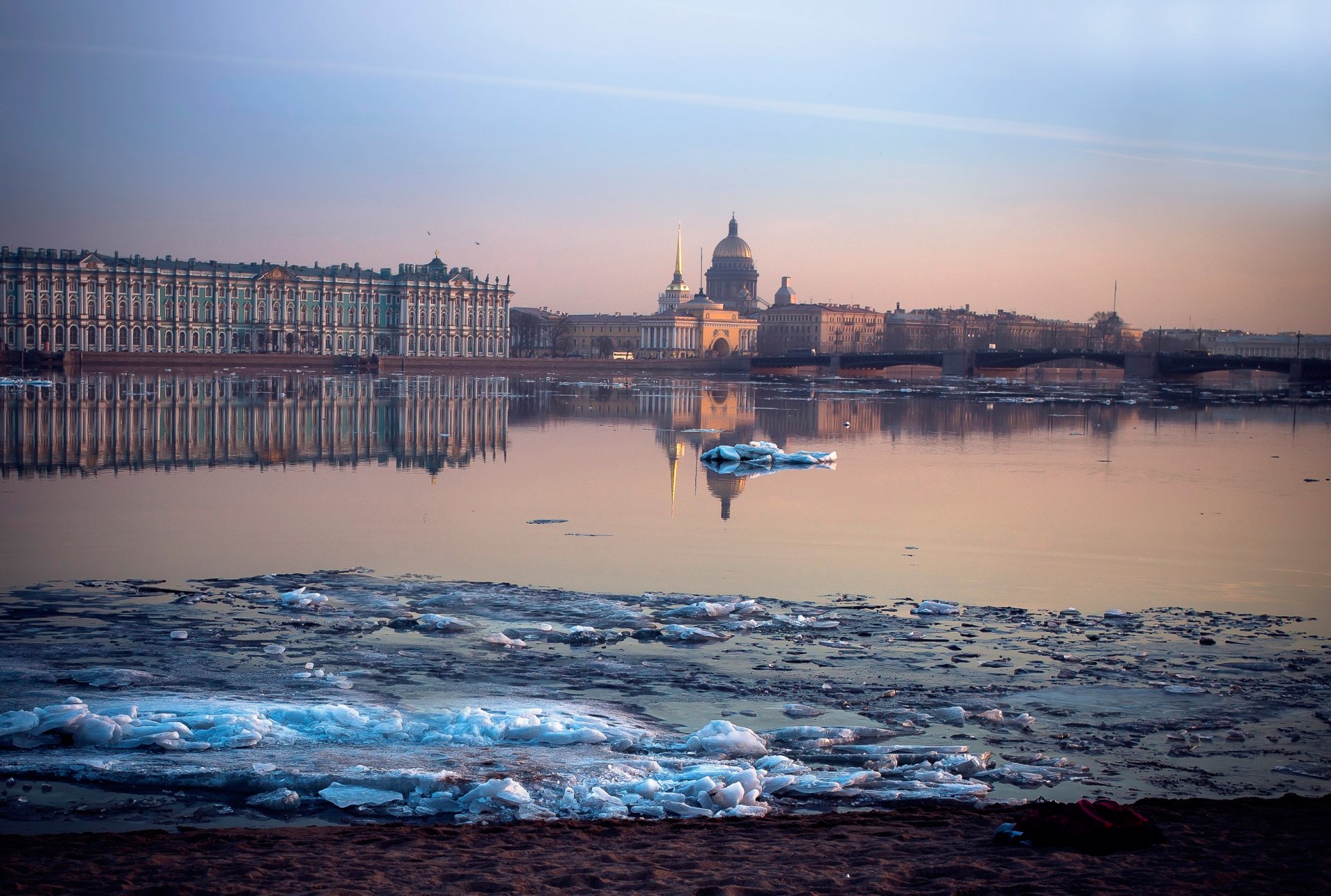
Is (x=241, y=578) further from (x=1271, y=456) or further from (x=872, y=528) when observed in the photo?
(x=1271, y=456)

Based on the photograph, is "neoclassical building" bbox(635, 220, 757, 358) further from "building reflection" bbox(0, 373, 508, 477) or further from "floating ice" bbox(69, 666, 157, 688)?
"floating ice" bbox(69, 666, 157, 688)

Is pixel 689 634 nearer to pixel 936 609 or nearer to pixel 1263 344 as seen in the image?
pixel 936 609

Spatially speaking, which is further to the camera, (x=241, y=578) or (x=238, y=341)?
(x=238, y=341)

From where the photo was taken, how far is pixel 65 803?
5.38 metres

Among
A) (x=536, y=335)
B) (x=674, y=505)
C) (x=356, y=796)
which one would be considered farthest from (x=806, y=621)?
(x=536, y=335)

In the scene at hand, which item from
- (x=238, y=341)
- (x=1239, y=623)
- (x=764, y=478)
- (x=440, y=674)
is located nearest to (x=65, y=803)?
(x=440, y=674)

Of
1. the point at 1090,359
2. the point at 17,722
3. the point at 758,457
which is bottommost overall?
the point at 17,722

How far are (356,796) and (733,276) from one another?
497 ft

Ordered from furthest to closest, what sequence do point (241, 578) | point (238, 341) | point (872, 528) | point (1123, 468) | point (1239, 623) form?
point (238, 341) → point (1123, 468) → point (872, 528) → point (241, 578) → point (1239, 623)

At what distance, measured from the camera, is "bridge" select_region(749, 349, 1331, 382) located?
6306cm

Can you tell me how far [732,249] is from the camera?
157 meters

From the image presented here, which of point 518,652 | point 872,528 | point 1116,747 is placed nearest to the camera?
point 1116,747

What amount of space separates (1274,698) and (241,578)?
711cm

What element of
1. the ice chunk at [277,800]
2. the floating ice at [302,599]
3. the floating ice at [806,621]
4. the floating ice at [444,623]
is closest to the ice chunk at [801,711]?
the floating ice at [806,621]
